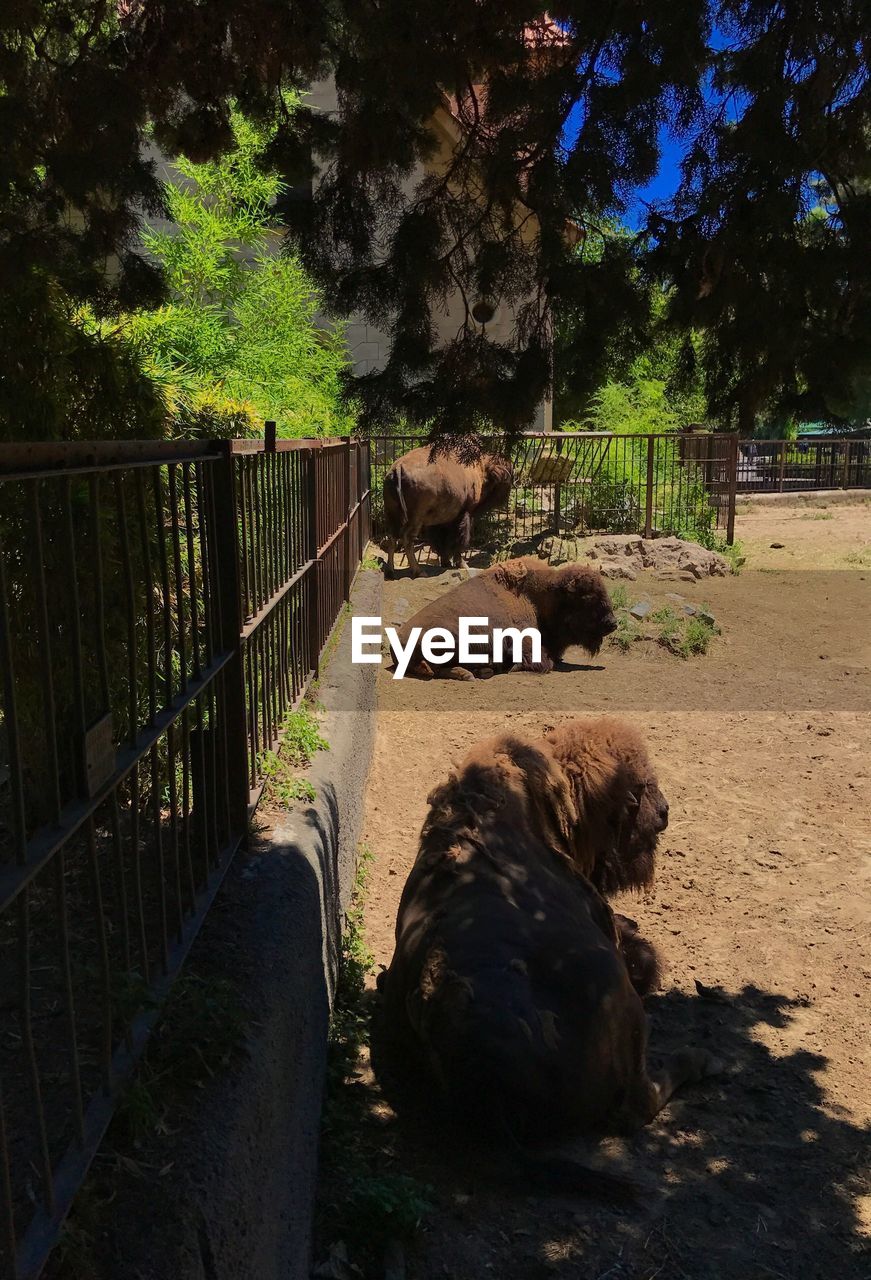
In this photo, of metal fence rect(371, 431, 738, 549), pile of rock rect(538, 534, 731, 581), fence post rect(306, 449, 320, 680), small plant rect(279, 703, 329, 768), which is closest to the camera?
small plant rect(279, 703, 329, 768)

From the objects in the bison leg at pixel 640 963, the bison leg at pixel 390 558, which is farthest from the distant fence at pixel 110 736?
the bison leg at pixel 390 558

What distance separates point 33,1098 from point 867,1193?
Answer: 2954 mm

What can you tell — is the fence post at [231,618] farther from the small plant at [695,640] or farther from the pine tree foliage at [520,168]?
the small plant at [695,640]

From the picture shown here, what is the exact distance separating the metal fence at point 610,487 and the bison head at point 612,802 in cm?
1352

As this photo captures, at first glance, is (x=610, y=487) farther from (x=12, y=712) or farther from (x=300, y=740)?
(x=12, y=712)

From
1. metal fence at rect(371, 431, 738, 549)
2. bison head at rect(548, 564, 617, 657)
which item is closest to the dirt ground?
bison head at rect(548, 564, 617, 657)

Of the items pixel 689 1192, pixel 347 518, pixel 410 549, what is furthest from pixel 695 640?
pixel 689 1192

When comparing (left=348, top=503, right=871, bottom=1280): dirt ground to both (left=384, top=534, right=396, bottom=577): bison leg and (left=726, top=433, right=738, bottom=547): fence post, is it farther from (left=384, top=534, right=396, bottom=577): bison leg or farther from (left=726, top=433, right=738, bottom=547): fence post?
(left=726, top=433, right=738, bottom=547): fence post

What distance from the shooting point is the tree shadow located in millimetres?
2961

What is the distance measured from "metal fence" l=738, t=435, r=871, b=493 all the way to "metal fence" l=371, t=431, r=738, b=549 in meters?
12.0

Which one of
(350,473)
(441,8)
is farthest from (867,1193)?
(350,473)

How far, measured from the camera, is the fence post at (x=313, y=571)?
267 inches

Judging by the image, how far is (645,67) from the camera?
3.54 meters

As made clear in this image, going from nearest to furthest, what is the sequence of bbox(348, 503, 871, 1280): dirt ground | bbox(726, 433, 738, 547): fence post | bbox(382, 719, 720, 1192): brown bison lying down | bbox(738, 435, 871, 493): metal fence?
bbox(348, 503, 871, 1280): dirt ground → bbox(382, 719, 720, 1192): brown bison lying down → bbox(726, 433, 738, 547): fence post → bbox(738, 435, 871, 493): metal fence
